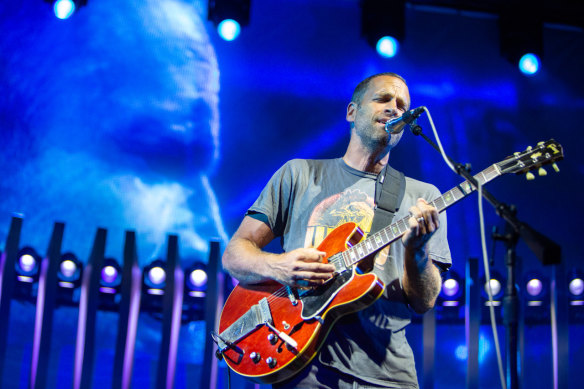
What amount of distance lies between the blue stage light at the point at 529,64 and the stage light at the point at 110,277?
13.7 feet

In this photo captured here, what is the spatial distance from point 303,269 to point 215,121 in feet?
9.84

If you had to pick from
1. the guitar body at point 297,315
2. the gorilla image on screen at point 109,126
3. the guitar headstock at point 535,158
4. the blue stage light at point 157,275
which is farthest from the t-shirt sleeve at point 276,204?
the gorilla image on screen at point 109,126

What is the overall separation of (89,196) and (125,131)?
0.66 metres

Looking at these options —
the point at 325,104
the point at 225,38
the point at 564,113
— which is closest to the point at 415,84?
the point at 325,104

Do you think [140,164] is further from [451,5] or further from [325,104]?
[451,5]

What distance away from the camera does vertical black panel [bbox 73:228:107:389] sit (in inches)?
156

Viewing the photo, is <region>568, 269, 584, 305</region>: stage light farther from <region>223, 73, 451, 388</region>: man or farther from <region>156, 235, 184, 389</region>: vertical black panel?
<region>156, 235, 184, 389</region>: vertical black panel

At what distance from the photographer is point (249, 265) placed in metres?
2.68

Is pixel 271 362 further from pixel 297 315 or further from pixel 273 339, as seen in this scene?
pixel 297 315

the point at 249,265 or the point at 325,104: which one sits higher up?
the point at 325,104

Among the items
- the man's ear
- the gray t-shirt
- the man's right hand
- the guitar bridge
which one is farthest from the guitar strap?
the guitar bridge

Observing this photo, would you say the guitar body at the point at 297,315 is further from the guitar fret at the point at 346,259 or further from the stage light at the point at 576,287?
the stage light at the point at 576,287

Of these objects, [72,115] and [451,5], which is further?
[451,5]

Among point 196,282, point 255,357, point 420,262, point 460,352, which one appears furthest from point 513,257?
point 460,352
